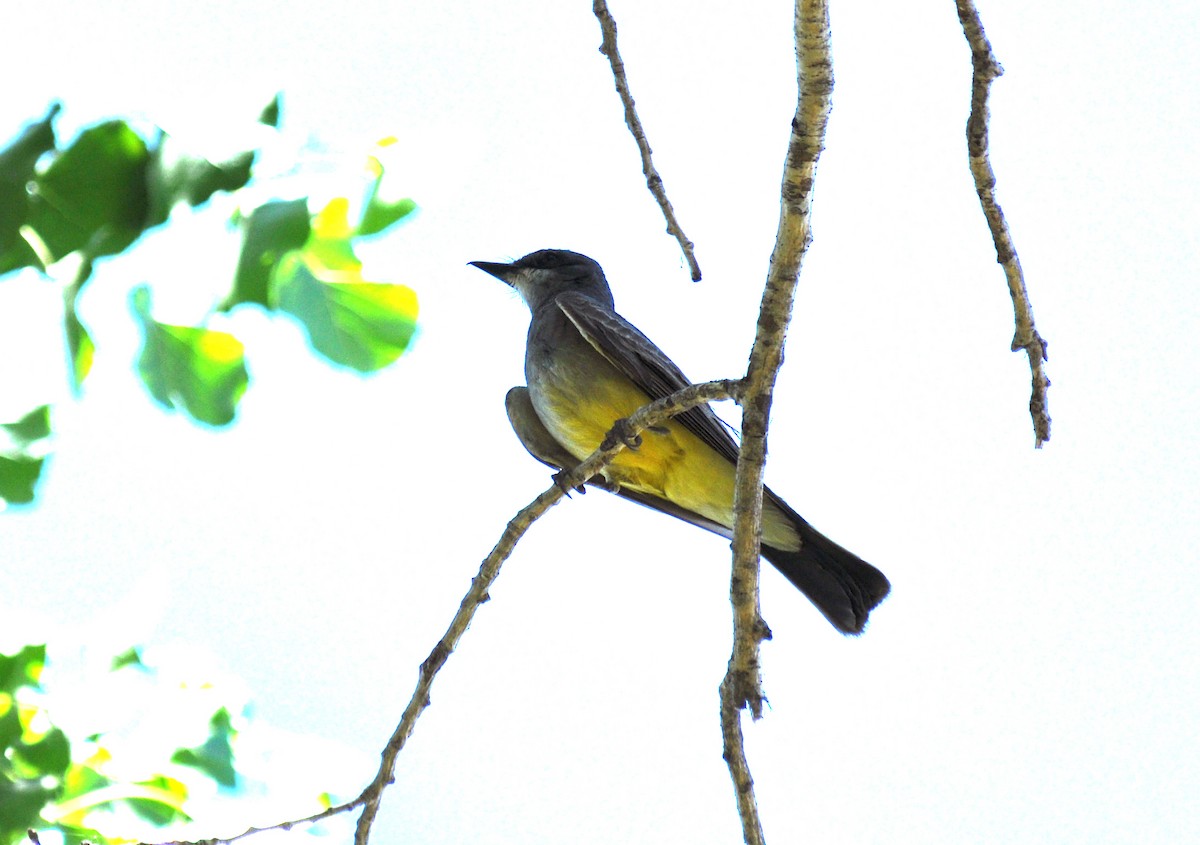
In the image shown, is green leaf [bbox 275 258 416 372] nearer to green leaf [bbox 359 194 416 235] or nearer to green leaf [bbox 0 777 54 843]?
green leaf [bbox 359 194 416 235]

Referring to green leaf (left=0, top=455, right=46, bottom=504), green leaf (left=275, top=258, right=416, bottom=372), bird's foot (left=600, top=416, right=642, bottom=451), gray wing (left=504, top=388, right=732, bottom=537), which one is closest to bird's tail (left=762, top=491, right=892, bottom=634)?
gray wing (left=504, top=388, right=732, bottom=537)

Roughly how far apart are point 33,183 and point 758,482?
6.77 feet

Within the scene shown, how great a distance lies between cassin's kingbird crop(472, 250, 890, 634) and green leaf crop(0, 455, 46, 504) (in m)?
2.33

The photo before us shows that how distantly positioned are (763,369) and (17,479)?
7.48 feet

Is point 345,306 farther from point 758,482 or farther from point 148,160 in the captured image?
point 758,482

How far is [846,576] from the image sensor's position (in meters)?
5.01

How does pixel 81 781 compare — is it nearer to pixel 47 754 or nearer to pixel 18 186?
pixel 47 754

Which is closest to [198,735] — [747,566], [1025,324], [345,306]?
[345,306]

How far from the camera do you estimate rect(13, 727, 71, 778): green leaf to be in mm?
3859

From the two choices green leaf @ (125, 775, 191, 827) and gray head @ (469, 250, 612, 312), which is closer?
green leaf @ (125, 775, 191, 827)

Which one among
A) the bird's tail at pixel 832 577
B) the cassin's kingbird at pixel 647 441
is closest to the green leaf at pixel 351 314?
the cassin's kingbird at pixel 647 441

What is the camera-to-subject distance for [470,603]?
3262mm

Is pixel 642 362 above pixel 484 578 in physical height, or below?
above

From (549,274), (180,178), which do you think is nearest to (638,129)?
(180,178)
